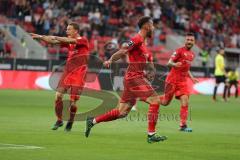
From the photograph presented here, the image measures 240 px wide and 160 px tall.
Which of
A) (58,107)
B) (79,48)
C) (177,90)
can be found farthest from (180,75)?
(58,107)

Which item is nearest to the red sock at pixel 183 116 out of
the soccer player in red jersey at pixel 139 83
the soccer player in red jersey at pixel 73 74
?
the soccer player in red jersey at pixel 73 74

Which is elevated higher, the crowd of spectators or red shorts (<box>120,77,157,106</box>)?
the crowd of spectators

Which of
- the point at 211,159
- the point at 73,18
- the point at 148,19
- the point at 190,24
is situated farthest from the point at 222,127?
the point at 190,24

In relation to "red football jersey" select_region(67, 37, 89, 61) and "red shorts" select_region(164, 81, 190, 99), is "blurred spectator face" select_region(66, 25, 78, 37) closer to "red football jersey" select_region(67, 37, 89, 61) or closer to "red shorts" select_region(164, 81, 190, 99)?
"red football jersey" select_region(67, 37, 89, 61)

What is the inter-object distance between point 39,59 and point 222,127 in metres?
20.7

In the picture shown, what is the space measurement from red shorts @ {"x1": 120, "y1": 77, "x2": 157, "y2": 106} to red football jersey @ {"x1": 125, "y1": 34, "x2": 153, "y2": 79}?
0.11 meters

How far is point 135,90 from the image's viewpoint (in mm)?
15617

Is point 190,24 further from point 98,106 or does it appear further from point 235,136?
point 235,136

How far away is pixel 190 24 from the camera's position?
50.9 m

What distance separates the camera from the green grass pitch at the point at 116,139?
13164 millimetres

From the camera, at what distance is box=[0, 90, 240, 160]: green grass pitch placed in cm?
1316

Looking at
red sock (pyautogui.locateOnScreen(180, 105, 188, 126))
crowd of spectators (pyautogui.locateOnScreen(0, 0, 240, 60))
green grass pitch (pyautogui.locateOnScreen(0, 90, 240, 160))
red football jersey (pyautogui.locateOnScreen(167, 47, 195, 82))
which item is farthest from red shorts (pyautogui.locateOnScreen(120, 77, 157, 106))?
crowd of spectators (pyautogui.locateOnScreen(0, 0, 240, 60))

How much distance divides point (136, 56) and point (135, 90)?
27.4 inches

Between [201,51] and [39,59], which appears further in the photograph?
[201,51]
